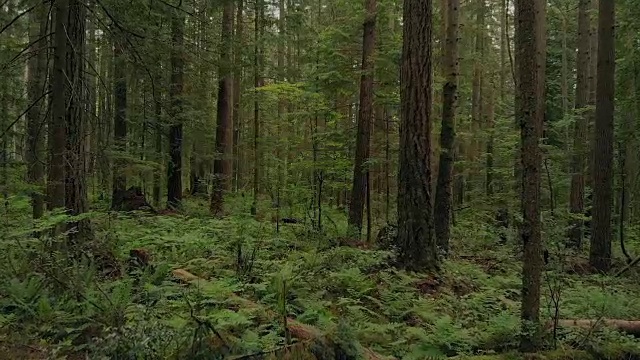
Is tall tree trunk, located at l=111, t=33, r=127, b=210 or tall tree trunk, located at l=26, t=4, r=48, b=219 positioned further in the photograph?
tall tree trunk, located at l=111, t=33, r=127, b=210

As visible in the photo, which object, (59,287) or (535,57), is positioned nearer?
(535,57)

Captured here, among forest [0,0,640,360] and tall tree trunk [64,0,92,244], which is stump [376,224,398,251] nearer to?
forest [0,0,640,360]

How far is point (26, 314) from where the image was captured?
5055 mm

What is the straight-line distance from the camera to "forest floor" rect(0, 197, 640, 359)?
4.31m

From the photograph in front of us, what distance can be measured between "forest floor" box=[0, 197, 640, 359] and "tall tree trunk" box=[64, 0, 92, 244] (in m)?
0.52

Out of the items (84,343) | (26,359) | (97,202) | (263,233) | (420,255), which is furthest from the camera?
(97,202)

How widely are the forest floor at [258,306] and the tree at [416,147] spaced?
1.48ft

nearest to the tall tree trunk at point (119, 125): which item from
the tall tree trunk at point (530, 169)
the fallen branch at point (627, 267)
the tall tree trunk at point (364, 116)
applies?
the tall tree trunk at point (364, 116)

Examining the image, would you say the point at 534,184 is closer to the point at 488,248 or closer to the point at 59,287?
the point at 59,287

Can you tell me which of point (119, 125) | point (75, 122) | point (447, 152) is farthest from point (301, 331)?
point (119, 125)

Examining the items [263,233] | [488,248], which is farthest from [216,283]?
[488,248]

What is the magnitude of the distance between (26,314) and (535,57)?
572cm

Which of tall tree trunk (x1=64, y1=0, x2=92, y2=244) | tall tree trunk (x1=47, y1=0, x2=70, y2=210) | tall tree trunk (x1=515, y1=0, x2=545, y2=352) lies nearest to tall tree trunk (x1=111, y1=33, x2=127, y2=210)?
tall tree trunk (x1=64, y1=0, x2=92, y2=244)

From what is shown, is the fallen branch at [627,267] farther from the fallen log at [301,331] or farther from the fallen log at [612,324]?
the fallen log at [301,331]
